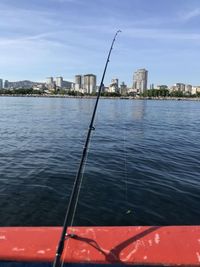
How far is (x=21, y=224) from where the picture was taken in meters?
9.22

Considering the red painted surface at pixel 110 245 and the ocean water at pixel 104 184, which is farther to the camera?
the ocean water at pixel 104 184

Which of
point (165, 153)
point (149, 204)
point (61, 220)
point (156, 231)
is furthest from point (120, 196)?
point (165, 153)

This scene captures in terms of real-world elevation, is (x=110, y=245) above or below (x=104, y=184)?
above

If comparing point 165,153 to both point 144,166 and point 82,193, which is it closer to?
point 144,166

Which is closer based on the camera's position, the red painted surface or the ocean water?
the red painted surface

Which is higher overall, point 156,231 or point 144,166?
point 156,231

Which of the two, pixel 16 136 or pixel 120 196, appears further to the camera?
pixel 16 136

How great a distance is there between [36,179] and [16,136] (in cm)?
1373

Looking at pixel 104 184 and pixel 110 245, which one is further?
pixel 104 184

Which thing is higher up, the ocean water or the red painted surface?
the red painted surface

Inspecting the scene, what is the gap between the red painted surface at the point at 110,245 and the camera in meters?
3.78

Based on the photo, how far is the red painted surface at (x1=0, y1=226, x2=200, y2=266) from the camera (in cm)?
378

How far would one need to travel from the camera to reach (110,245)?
3979 millimetres

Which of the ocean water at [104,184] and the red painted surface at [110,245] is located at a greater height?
the red painted surface at [110,245]
